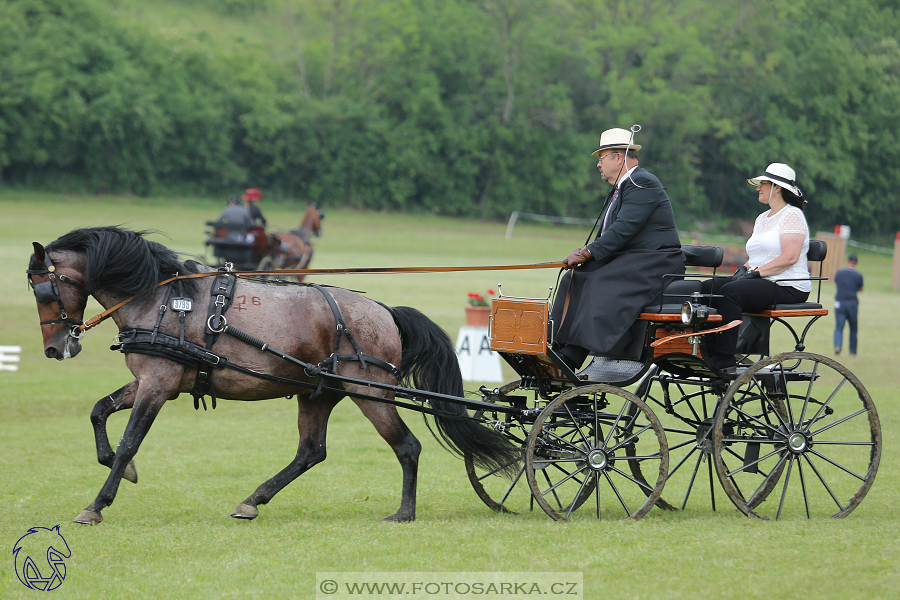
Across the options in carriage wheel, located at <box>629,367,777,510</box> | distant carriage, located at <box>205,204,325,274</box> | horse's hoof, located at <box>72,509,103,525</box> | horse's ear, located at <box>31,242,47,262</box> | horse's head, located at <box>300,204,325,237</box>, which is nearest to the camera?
horse's hoof, located at <box>72,509,103,525</box>

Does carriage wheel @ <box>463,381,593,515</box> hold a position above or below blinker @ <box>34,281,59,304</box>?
below

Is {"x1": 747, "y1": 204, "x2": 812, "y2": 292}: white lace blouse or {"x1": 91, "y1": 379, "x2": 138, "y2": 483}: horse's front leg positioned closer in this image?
{"x1": 91, "y1": 379, "x2": 138, "y2": 483}: horse's front leg

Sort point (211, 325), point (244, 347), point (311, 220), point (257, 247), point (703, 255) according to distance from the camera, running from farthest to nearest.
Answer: point (311, 220) → point (257, 247) → point (703, 255) → point (244, 347) → point (211, 325)

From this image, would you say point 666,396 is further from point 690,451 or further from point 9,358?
point 9,358

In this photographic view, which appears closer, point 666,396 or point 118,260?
point 118,260

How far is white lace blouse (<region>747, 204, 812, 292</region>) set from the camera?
595 cm

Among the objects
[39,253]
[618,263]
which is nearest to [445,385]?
[618,263]

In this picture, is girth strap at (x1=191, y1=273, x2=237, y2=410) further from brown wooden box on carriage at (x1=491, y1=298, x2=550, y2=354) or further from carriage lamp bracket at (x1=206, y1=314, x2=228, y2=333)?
brown wooden box on carriage at (x1=491, y1=298, x2=550, y2=354)

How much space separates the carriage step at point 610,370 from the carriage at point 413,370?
2 centimetres

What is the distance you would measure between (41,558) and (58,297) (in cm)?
167

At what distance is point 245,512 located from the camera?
19.4 ft

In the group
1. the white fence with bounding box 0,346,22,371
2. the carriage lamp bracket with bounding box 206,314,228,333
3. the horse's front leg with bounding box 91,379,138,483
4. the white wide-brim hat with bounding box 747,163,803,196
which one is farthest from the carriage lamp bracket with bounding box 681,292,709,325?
the white fence with bounding box 0,346,22,371

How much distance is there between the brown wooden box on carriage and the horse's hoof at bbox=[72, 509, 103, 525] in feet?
8.15

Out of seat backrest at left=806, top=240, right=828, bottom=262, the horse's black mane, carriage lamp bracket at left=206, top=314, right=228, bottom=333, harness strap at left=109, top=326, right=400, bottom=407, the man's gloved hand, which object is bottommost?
harness strap at left=109, top=326, right=400, bottom=407
